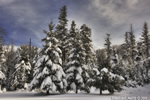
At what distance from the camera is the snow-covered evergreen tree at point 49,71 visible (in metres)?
15.4

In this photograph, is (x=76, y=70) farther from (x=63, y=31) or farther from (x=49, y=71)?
(x=63, y=31)

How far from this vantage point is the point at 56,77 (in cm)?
1620

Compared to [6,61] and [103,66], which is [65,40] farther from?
[6,61]

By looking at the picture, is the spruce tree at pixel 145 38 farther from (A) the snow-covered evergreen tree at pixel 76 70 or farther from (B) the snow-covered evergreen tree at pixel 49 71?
(B) the snow-covered evergreen tree at pixel 49 71

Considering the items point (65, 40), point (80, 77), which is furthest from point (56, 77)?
point (65, 40)

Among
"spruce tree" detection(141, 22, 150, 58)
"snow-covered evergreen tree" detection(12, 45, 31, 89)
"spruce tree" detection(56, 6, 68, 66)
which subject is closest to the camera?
"spruce tree" detection(56, 6, 68, 66)

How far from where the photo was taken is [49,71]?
53.6ft

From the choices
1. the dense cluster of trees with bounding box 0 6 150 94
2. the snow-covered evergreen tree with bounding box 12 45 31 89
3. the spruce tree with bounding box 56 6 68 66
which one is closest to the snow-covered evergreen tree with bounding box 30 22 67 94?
the dense cluster of trees with bounding box 0 6 150 94

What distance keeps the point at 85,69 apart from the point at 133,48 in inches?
1232

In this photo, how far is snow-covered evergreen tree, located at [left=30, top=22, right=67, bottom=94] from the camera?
1536cm

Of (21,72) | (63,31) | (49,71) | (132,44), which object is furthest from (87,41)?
(132,44)

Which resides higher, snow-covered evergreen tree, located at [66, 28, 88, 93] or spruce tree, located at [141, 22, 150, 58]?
spruce tree, located at [141, 22, 150, 58]

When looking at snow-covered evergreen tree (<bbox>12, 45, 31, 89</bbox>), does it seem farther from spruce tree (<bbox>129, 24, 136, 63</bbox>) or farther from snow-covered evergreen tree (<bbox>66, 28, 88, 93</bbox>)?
spruce tree (<bbox>129, 24, 136, 63</bbox>)

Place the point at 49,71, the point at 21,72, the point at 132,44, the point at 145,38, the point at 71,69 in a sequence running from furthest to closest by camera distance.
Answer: the point at 132,44
the point at 145,38
the point at 21,72
the point at 71,69
the point at 49,71
